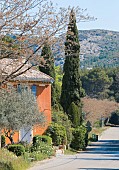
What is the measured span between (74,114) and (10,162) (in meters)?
23.0

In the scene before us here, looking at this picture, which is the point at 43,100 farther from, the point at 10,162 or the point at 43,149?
the point at 10,162

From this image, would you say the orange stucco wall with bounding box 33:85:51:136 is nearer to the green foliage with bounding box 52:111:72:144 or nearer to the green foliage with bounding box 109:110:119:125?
the green foliage with bounding box 52:111:72:144

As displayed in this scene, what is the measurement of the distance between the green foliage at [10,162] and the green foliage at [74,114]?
19322mm

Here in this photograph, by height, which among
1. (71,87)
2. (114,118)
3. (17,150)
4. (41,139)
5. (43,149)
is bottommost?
(114,118)

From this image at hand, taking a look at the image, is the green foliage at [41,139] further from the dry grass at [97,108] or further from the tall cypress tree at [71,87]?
the dry grass at [97,108]

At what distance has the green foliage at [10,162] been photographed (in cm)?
2406

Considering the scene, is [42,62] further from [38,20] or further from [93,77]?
[93,77]

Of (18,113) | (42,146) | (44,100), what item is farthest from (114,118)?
(18,113)

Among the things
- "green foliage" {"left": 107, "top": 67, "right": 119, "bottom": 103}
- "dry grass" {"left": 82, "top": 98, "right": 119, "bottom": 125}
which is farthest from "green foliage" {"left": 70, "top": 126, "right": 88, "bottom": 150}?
"green foliage" {"left": 107, "top": 67, "right": 119, "bottom": 103}

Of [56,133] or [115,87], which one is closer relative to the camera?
[56,133]

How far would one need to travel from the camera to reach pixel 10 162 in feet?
83.0

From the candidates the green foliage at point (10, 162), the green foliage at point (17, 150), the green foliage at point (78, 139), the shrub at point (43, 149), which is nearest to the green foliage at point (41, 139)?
the shrub at point (43, 149)

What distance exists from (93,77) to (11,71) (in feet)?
297

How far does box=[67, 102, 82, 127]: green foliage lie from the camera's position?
1891 inches
